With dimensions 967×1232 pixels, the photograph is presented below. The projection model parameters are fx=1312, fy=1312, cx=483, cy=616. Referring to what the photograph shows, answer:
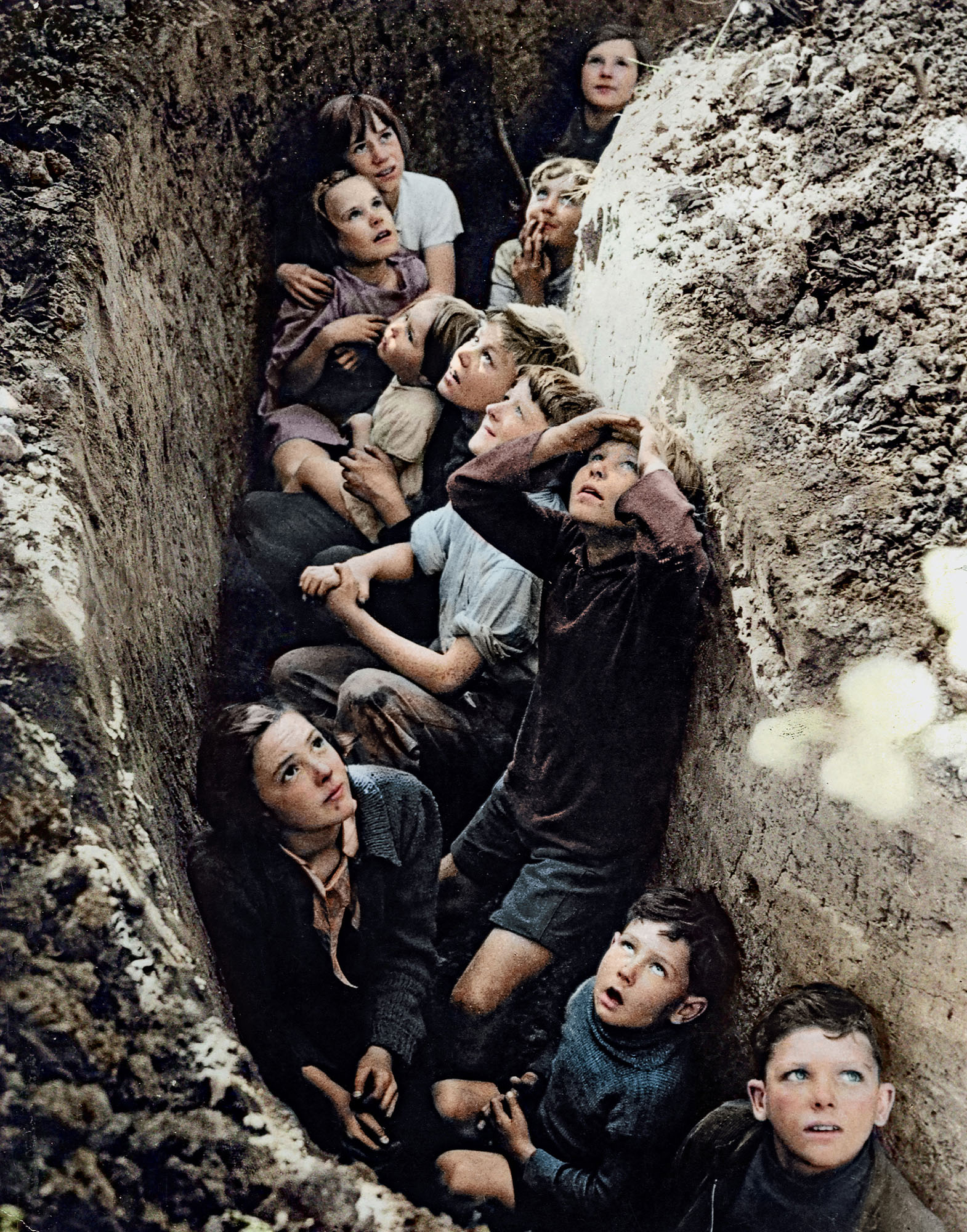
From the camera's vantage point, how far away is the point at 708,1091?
2961 mm

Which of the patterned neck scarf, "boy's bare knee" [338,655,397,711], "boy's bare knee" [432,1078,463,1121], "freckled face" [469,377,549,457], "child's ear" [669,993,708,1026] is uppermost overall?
"freckled face" [469,377,549,457]

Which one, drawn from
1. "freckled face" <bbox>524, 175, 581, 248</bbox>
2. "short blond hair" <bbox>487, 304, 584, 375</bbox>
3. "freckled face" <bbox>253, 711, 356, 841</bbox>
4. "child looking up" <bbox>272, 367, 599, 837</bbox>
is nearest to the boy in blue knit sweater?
"child looking up" <bbox>272, 367, 599, 837</bbox>

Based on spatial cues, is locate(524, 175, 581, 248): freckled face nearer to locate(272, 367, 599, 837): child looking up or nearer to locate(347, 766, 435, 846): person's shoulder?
locate(272, 367, 599, 837): child looking up

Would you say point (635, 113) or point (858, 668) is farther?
point (635, 113)

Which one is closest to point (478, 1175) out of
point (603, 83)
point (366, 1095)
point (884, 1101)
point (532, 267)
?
point (366, 1095)

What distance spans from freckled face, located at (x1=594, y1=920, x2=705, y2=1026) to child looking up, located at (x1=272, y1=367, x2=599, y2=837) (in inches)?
20.7

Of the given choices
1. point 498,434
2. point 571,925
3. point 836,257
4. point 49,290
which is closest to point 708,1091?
point 571,925

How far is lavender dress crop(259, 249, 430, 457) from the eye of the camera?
385 cm

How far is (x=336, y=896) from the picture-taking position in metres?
3.14

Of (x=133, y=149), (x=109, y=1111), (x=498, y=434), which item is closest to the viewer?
(x=109, y=1111)

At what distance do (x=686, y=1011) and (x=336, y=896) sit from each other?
86cm

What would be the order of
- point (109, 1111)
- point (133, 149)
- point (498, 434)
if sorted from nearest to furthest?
point (109, 1111) → point (498, 434) → point (133, 149)

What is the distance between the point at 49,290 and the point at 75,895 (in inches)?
64.1

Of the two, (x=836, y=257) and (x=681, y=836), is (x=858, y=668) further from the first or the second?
(x=836, y=257)
